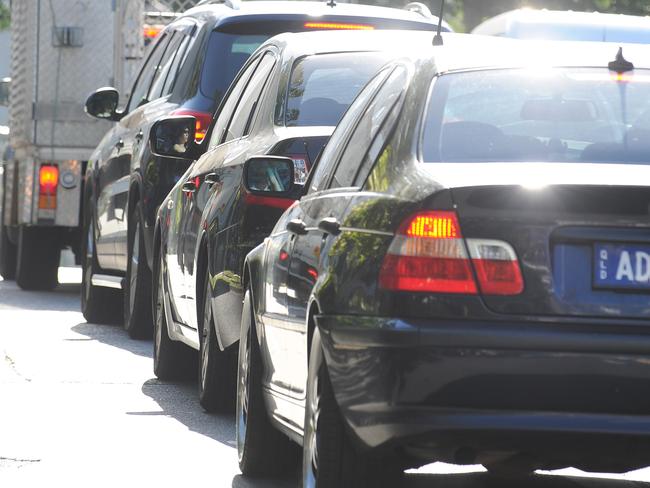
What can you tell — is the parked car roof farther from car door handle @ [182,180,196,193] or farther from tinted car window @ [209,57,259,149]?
car door handle @ [182,180,196,193]

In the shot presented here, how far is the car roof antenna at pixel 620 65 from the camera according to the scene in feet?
19.8

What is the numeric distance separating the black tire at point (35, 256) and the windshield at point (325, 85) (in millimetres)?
9770

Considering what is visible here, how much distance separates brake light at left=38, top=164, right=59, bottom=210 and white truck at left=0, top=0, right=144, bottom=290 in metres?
0.10

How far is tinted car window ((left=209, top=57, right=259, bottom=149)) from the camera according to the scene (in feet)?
32.3

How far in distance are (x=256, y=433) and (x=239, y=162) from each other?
1.96 m

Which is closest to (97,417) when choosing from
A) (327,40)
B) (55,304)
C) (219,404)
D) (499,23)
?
(219,404)

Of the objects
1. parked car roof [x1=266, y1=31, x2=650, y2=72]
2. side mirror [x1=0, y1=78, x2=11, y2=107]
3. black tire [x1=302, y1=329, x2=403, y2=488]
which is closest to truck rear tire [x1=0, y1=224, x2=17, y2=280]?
side mirror [x1=0, y1=78, x2=11, y2=107]

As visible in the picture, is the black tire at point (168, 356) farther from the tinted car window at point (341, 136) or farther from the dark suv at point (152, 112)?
the tinted car window at point (341, 136)

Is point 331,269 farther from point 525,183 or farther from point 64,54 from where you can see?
point 64,54

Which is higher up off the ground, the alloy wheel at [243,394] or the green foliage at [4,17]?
the alloy wheel at [243,394]

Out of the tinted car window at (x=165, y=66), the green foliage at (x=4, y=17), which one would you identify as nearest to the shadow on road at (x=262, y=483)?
the tinted car window at (x=165, y=66)

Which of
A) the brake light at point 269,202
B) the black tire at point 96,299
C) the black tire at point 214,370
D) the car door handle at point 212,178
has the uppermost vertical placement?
the brake light at point 269,202

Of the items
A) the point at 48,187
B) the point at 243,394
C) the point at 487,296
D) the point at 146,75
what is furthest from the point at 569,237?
the point at 48,187

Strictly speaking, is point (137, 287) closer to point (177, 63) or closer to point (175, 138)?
point (177, 63)
